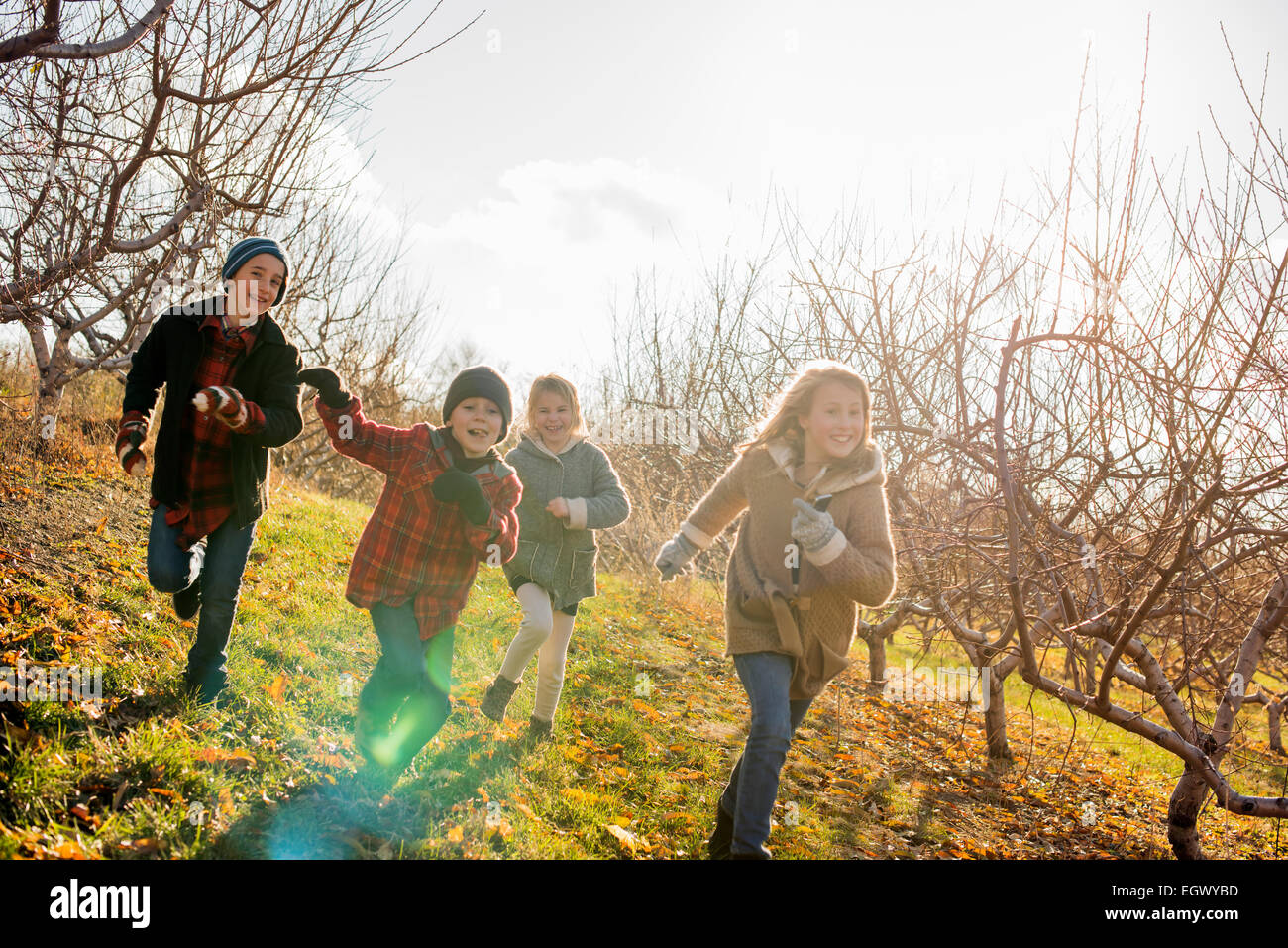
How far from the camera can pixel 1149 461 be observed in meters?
4.02

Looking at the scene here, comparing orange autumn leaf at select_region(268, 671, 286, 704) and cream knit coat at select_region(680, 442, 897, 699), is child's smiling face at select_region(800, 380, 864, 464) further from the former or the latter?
orange autumn leaf at select_region(268, 671, 286, 704)

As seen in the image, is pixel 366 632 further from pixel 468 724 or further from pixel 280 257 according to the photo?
pixel 280 257

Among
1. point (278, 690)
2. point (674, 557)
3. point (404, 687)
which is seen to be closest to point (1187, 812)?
point (674, 557)

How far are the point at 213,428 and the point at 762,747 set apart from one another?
232 centimetres

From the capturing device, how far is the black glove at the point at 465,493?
8.77ft

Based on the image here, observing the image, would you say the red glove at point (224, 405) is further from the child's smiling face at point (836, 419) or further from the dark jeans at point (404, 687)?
the child's smiling face at point (836, 419)

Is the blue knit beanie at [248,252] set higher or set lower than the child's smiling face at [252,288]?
higher

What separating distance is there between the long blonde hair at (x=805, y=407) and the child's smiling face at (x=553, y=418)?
1.14 metres

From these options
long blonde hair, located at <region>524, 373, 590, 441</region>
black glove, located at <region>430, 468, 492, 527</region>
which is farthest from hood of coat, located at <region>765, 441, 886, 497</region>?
long blonde hair, located at <region>524, 373, 590, 441</region>

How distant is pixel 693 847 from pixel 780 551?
140 cm

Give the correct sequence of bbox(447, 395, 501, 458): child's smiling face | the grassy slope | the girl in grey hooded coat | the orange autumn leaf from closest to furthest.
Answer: the grassy slope → bbox(447, 395, 501, 458): child's smiling face → the orange autumn leaf → the girl in grey hooded coat

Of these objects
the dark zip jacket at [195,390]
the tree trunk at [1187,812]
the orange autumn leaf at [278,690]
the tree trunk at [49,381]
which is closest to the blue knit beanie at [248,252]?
the dark zip jacket at [195,390]

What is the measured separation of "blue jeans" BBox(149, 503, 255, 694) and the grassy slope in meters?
0.18

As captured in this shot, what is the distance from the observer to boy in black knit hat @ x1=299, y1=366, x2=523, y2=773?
8.82 ft
